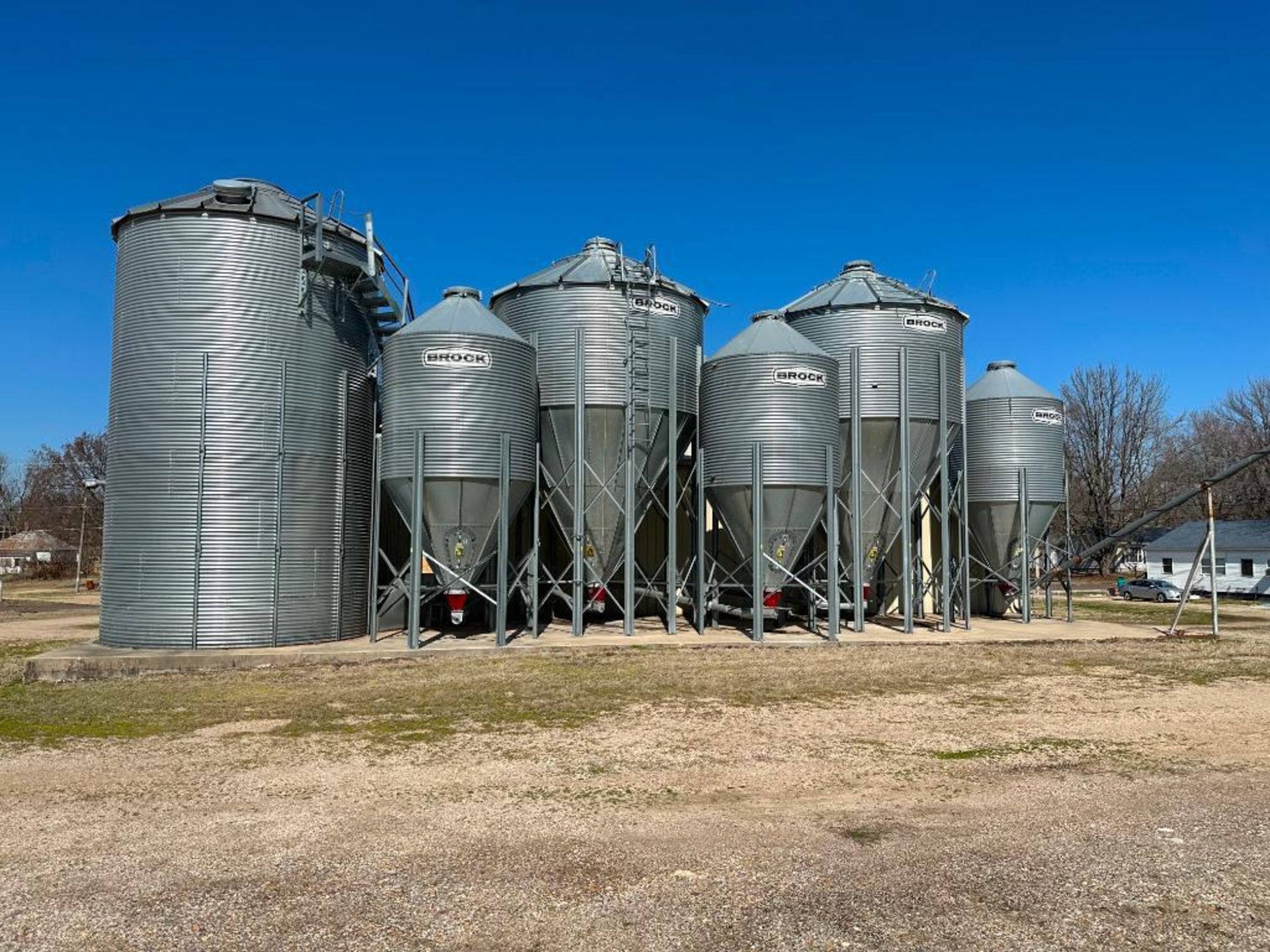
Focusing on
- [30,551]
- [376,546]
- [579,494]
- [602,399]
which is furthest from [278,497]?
[30,551]

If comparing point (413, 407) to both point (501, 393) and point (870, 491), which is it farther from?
point (870, 491)

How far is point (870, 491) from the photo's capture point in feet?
83.6

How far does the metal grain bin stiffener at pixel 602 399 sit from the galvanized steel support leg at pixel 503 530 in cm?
237

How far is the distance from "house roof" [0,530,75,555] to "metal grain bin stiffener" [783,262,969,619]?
73768 mm

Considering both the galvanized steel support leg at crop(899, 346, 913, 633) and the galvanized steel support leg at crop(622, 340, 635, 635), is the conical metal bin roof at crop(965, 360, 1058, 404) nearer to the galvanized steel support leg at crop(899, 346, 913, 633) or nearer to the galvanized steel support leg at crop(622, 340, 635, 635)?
the galvanized steel support leg at crop(899, 346, 913, 633)

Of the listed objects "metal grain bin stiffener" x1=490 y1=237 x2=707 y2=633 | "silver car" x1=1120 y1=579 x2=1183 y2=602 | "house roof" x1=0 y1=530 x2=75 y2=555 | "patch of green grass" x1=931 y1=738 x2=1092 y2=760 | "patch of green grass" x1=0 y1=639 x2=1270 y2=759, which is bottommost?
"patch of green grass" x1=0 y1=639 x2=1270 y2=759

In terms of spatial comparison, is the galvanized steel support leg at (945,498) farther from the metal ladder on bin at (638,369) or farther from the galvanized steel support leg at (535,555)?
the galvanized steel support leg at (535,555)

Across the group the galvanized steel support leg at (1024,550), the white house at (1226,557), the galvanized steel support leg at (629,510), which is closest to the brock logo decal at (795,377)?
the galvanized steel support leg at (629,510)

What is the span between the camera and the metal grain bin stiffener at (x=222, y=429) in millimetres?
19484

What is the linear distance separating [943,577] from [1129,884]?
755 inches

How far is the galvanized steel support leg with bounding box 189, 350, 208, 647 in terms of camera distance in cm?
1923

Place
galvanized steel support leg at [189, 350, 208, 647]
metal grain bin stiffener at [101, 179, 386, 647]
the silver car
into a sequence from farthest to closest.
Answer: the silver car, metal grain bin stiffener at [101, 179, 386, 647], galvanized steel support leg at [189, 350, 208, 647]

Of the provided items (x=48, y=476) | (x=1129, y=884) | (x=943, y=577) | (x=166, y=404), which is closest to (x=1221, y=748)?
(x=1129, y=884)

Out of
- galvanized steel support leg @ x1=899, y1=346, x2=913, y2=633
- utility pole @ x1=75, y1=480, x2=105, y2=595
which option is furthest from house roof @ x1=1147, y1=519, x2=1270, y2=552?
utility pole @ x1=75, y1=480, x2=105, y2=595
